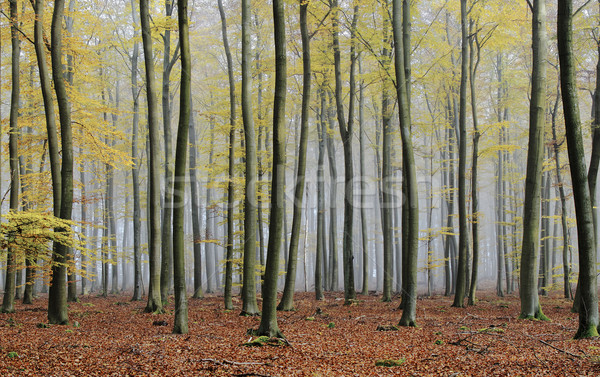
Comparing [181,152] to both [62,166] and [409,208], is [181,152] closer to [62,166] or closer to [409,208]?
[62,166]

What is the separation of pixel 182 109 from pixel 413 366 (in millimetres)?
5589

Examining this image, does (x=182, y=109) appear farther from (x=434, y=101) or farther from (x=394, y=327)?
(x=434, y=101)

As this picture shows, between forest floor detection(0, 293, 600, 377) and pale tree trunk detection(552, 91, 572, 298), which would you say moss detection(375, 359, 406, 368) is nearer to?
forest floor detection(0, 293, 600, 377)

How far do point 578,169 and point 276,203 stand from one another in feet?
15.9

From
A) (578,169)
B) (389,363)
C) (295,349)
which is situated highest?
(578,169)

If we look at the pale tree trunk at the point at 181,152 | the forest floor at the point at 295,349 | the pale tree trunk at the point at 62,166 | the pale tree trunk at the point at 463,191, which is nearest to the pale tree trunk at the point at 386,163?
the pale tree trunk at the point at 463,191

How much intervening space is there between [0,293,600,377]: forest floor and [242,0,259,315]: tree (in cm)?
99

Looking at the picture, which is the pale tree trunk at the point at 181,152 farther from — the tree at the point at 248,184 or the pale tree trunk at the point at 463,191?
the pale tree trunk at the point at 463,191

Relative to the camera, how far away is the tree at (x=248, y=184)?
10.2 m

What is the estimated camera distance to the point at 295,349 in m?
6.57

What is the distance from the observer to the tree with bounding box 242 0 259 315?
10234mm

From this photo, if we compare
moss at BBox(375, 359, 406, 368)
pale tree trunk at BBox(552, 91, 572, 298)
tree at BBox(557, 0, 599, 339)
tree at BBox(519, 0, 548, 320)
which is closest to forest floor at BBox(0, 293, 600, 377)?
moss at BBox(375, 359, 406, 368)

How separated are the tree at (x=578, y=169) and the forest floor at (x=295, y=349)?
2.14 ft

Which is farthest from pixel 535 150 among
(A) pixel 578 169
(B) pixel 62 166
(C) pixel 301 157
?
(B) pixel 62 166
